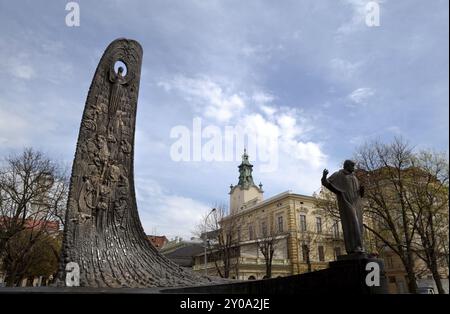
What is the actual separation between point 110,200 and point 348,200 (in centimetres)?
786

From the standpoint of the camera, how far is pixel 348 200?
7293mm

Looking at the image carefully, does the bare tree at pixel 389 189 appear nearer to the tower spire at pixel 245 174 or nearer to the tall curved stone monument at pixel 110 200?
the tall curved stone monument at pixel 110 200

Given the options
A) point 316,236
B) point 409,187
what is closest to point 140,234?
point 409,187

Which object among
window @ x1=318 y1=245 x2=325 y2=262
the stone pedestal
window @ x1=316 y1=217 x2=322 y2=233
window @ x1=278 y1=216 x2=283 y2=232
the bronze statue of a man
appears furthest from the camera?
window @ x1=316 y1=217 x2=322 y2=233

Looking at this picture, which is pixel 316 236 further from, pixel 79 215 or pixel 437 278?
pixel 79 215

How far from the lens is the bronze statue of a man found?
6965mm

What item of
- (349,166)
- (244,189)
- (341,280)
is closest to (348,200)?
(349,166)

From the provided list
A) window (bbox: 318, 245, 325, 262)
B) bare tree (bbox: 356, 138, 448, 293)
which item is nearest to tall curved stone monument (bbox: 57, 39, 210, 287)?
bare tree (bbox: 356, 138, 448, 293)

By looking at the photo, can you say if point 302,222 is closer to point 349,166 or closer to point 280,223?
point 280,223

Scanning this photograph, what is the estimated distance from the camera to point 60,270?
9969mm

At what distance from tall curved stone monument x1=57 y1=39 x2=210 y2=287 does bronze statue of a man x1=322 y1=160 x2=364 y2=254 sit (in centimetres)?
552

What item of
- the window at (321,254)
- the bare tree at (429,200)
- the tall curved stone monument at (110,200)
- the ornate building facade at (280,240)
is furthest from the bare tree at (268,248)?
the tall curved stone monument at (110,200)

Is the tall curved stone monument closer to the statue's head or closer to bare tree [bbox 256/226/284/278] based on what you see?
the statue's head
